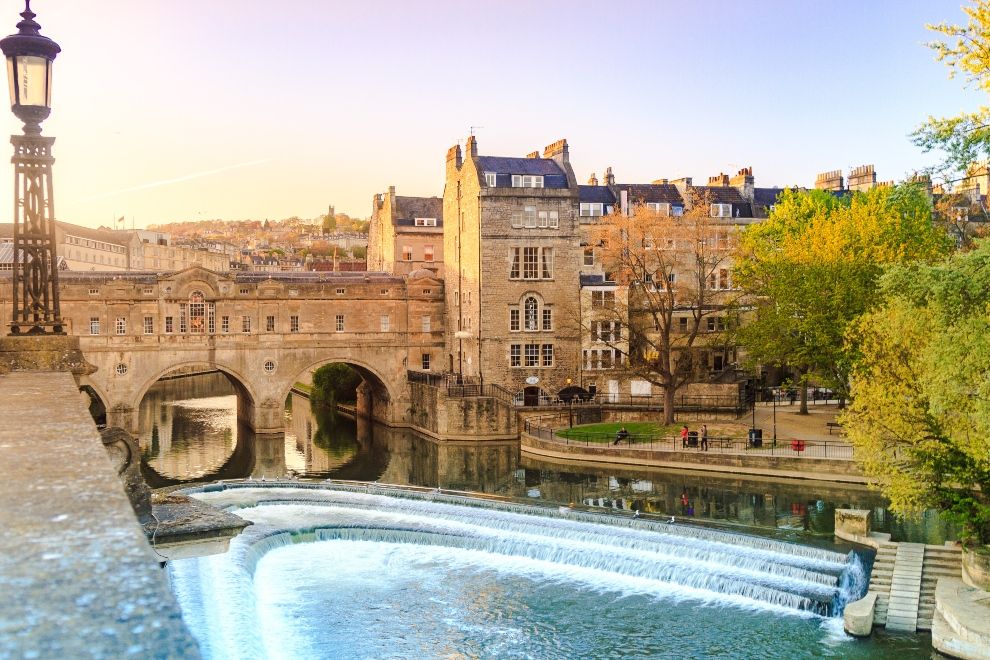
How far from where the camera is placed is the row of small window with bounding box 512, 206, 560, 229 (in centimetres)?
5884

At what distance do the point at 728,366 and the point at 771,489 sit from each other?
23.9 m

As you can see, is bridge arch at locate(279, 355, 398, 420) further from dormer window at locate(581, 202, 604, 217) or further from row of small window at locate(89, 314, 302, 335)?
dormer window at locate(581, 202, 604, 217)

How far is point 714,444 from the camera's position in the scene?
45.1 m

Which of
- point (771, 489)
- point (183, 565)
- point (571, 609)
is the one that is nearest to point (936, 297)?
point (571, 609)

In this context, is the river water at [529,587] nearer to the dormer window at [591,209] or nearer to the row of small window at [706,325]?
the row of small window at [706,325]

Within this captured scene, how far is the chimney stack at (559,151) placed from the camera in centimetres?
6178

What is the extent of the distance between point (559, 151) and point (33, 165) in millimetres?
50820

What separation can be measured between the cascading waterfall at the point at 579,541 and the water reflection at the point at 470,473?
156 inches

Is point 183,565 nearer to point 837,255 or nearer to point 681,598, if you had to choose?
point 681,598

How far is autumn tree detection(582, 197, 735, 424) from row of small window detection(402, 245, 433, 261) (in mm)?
19918

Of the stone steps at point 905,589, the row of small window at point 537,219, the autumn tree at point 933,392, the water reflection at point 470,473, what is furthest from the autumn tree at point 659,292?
the stone steps at point 905,589

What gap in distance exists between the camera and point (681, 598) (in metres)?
25.0

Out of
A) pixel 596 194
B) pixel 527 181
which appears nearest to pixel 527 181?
pixel 527 181

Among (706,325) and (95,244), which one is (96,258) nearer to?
(95,244)
